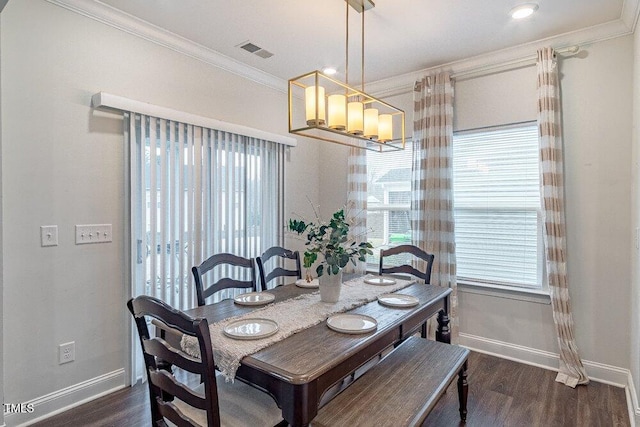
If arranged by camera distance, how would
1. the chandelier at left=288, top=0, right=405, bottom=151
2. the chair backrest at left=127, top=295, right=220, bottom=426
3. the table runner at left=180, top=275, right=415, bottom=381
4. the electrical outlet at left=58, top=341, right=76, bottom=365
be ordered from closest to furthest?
the chair backrest at left=127, top=295, right=220, bottom=426 < the table runner at left=180, top=275, right=415, bottom=381 < the chandelier at left=288, top=0, right=405, bottom=151 < the electrical outlet at left=58, top=341, right=76, bottom=365

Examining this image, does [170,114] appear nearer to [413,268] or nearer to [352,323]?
[352,323]

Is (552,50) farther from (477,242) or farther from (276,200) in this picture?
(276,200)

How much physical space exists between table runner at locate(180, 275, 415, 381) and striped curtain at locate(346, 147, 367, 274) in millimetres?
1210

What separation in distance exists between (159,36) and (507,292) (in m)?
3.58

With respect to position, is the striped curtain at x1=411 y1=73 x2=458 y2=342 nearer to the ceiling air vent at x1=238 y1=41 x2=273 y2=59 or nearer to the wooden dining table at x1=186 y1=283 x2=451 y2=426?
the wooden dining table at x1=186 y1=283 x2=451 y2=426

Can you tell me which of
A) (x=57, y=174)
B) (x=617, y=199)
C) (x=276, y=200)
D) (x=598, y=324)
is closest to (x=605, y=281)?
(x=598, y=324)

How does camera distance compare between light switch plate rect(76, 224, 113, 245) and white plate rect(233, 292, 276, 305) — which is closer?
white plate rect(233, 292, 276, 305)

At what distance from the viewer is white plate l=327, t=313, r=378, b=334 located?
1.66 metres

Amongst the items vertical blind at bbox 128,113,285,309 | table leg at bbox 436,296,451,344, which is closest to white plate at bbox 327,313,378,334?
table leg at bbox 436,296,451,344

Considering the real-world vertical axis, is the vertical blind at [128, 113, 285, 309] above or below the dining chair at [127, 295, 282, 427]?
above

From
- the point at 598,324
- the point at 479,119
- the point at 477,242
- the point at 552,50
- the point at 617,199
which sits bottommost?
the point at 598,324

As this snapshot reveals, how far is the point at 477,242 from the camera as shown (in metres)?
3.29

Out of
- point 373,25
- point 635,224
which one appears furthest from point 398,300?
point 373,25

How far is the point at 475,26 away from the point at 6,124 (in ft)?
10.4
